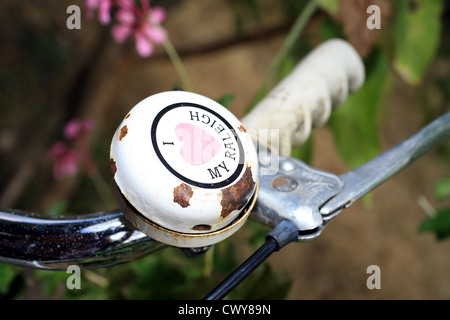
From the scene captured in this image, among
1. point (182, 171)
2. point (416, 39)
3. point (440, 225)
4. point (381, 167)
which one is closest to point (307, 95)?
point (381, 167)

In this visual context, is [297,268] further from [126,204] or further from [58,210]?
[126,204]

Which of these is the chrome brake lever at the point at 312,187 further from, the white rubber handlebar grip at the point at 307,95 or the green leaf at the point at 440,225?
the green leaf at the point at 440,225

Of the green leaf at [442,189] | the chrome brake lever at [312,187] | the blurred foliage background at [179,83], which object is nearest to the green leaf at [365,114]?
the blurred foliage background at [179,83]

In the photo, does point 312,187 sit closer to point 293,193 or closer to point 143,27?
point 293,193

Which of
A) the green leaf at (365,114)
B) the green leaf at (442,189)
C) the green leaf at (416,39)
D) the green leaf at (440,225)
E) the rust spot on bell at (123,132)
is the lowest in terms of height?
the rust spot on bell at (123,132)

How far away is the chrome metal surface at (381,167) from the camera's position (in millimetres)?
407

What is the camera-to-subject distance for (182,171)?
0.32 m

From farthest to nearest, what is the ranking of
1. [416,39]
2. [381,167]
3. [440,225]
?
1. [416,39]
2. [440,225]
3. [381,167]

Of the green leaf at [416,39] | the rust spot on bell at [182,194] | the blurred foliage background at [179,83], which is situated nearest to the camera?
the rust spot on bell at [182,194]

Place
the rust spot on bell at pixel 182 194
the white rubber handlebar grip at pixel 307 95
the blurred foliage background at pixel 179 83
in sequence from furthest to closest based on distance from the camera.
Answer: the blurred foliage background at pixel 179 83 < the white rubber handlebar grip at pixel 307 95 < the rust spot on bell at pixel 182 194

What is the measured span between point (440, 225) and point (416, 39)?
0.34 metres

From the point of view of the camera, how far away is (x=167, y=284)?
0.64 meters

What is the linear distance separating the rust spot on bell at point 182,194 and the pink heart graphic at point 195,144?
2 cm

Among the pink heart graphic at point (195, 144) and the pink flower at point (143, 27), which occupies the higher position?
the pink flower at point (143, 27)
